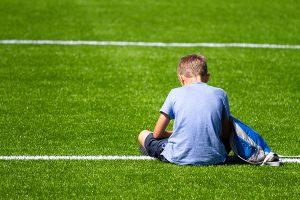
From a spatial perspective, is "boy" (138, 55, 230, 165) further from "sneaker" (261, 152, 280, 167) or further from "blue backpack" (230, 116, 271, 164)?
"sneaker" (261, 152, 280, 167)

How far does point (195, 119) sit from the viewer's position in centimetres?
887

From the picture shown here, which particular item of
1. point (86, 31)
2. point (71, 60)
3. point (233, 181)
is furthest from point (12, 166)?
point (86, 31)

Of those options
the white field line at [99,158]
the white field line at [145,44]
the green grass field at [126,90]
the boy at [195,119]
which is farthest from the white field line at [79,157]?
the white field line at [145,44]

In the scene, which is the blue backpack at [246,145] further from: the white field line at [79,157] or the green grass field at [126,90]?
the white field line at [79,157]

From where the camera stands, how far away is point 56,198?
7.99 metres

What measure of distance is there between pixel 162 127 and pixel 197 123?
1.29ft

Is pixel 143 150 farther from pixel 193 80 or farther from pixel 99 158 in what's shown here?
pixel 193 80

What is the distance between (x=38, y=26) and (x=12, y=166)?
7.33 metres

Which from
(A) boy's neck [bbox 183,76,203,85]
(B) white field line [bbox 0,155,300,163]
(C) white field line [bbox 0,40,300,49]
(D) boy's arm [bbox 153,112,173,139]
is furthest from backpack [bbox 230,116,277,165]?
(C) white field line [bbox 0,40,300,49]

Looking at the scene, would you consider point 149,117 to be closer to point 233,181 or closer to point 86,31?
point 233,181

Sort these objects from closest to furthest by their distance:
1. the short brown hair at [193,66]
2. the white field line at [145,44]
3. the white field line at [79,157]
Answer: the short brown hair at [193,66]
the white field line at [79,157]
the white field line at [145,44]

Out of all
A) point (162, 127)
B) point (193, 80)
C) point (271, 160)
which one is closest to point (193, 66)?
point (193, 80)

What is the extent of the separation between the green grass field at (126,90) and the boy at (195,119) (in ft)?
0.50

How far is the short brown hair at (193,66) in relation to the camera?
897 centimetres
